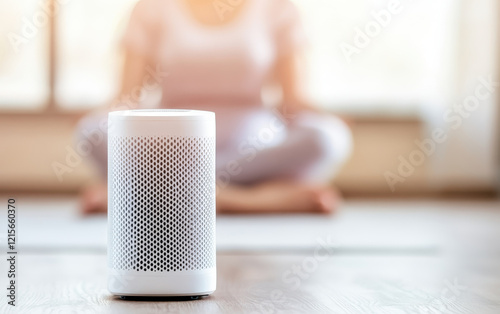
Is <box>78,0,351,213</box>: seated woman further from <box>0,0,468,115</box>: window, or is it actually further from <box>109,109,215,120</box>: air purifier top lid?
<box>109,109,215,120</box>: air purifier top lid

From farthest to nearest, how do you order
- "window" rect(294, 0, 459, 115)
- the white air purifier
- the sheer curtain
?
1. "window" rect(294, 0, 459, 115)
2. the sheer curtain
3. the white air purifier

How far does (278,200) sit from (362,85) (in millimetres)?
1103

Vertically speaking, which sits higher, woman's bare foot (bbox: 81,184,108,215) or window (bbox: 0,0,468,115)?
window (bbox: 0,0,468,115)

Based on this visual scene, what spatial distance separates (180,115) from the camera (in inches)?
43.6

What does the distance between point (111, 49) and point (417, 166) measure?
1.37 m

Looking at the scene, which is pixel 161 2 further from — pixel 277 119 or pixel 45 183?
pixel 45 183

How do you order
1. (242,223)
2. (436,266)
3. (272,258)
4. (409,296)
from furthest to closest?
(242,223)
(272,258)
(436,266)
(409,296)

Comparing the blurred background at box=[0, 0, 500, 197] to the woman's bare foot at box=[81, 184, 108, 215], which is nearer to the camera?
the woman's bare foot at box=[81, 184, 108, 215]

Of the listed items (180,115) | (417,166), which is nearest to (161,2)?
(417,166)

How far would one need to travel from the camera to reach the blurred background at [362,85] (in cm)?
346

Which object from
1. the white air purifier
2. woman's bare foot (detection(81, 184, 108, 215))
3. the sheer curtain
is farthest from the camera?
the sheer curtain

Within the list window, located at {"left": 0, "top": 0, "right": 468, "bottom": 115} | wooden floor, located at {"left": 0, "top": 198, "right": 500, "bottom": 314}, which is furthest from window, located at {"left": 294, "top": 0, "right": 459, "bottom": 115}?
wooden floor, located at {"left": 0, "top": 198, "right": 500, "bottom": 314}

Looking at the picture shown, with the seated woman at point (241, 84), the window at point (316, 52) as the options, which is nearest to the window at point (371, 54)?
the window at point (316, 52)

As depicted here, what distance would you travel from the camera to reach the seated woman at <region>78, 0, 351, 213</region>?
267 cm
